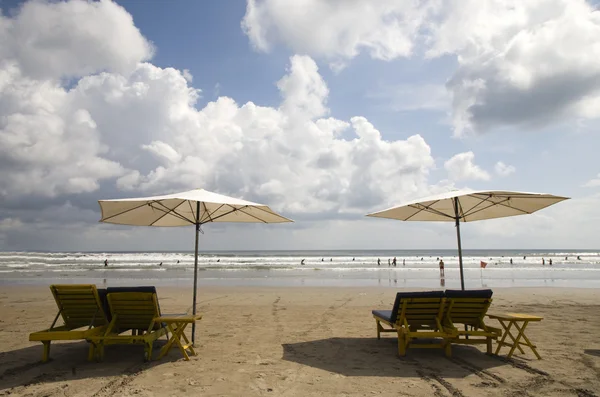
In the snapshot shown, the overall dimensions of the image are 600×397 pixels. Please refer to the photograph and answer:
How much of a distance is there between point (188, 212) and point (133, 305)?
2.28 metres

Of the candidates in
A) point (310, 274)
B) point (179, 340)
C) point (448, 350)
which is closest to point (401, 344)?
point (448, 350)

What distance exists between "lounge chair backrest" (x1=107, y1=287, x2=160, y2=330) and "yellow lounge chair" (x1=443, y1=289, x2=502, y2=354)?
15.2 feet

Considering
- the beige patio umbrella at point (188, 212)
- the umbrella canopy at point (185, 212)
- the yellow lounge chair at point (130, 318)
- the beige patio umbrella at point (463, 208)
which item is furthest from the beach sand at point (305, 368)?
the umbrella canopy at point (185, 212)

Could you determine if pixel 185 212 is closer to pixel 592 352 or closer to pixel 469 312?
pixel 469 312

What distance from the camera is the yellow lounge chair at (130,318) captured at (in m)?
5.78

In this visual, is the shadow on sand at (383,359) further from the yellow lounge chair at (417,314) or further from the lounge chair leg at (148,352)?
the lounge chair leg at (148,352)

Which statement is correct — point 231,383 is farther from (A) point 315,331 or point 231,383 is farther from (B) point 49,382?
(A) point 315,331

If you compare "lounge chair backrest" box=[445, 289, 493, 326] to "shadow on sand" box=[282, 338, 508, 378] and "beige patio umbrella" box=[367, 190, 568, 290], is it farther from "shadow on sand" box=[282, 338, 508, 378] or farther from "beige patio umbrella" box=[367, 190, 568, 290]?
"beige patio umbrella" box=[367, 190, 568, 290]

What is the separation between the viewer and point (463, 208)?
8539 mm

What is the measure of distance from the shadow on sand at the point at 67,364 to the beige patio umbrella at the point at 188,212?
1046 millimetres

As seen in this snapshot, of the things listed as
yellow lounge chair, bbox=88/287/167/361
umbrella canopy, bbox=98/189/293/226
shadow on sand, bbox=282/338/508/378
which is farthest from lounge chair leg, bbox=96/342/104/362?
shadow on sand, bbox=282/338/508/378

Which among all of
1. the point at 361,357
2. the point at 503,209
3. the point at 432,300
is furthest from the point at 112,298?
Answer: the point at 503,209

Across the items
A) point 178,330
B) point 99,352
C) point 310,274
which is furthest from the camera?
point 310,274

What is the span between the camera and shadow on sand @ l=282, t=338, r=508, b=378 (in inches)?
210
